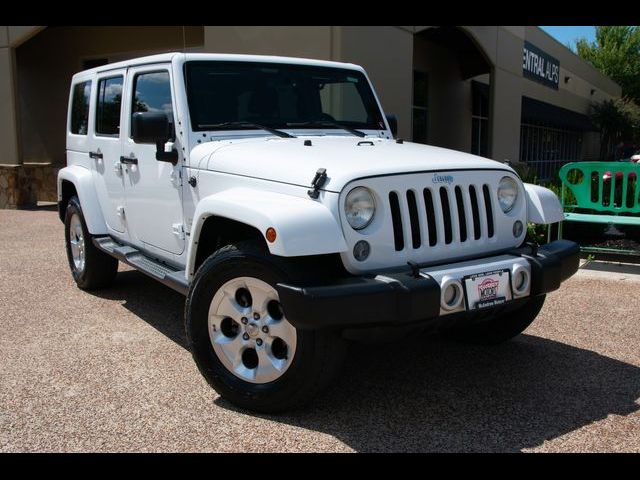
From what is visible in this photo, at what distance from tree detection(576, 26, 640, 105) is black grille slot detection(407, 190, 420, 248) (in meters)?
51.6

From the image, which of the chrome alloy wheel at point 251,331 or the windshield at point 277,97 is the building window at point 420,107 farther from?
the chrome alloy wheel at point 251,331

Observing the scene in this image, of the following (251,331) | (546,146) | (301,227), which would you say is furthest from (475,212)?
(546,146)

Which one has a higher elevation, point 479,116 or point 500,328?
point 479,116

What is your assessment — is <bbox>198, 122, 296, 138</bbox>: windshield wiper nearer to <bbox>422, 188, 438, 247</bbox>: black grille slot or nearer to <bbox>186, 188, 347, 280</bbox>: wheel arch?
<bbox>186, 188, 347, 280</bbox>: wheel arch

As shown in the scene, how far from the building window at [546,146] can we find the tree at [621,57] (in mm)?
18076

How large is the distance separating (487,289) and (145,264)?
2.51 meters

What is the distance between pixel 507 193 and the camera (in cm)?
388

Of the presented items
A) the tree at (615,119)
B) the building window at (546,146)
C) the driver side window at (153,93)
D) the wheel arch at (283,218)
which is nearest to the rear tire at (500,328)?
the wheel arch at (283,218)

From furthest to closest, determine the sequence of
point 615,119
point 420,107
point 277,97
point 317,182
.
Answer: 1. point 615,119
2. point 420,107
3. point 277,97
4. point 317,182

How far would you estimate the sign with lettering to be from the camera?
19969 millimetres

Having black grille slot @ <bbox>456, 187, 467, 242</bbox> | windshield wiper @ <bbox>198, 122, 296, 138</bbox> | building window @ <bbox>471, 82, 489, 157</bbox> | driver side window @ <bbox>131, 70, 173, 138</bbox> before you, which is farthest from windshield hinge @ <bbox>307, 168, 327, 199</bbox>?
building window @ <bbox>471, 82, 489, 157</bbox>

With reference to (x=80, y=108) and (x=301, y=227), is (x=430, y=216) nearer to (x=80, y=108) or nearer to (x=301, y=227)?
(x=301, y=227)

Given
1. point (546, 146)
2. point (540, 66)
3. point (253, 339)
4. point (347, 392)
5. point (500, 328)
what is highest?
point (540, 66)
